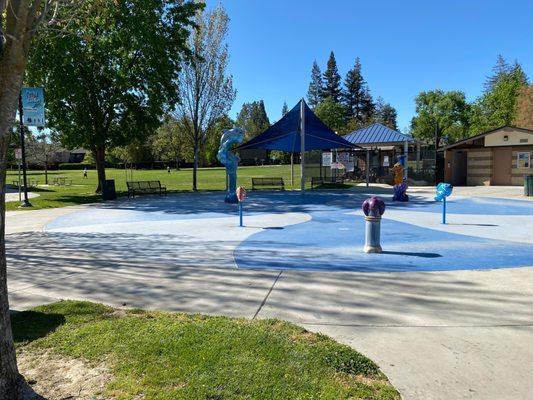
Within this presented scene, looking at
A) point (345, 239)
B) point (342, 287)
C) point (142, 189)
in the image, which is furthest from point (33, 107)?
point (342, 287)

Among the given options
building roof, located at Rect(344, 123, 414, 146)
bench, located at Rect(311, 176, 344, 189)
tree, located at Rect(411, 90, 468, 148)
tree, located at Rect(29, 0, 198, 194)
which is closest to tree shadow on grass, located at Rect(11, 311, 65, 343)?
tree, located at Rect(29, 0, 198, 194)

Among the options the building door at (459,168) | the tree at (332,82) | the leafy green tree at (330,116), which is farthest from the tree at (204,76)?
the tree at (332,82)

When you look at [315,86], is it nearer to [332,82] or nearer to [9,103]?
[332,82]

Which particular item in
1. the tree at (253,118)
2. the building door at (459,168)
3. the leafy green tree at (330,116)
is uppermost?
the tree at (253,118)

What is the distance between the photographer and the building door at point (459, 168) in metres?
30.7

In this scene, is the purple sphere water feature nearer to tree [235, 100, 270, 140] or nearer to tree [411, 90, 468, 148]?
tree [411, 90, 468, 148]

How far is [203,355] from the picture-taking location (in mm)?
4020

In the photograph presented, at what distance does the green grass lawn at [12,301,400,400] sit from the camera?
3434mm

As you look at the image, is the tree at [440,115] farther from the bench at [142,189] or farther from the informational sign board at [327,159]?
the bench at [142,189]

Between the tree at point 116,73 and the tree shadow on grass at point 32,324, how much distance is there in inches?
784

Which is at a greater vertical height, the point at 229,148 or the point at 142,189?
the point at 229,148

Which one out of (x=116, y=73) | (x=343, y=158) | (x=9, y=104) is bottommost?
(x=9, y=104)

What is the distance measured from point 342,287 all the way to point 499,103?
66607 millimetres

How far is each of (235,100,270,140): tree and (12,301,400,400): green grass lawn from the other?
105199 mm
